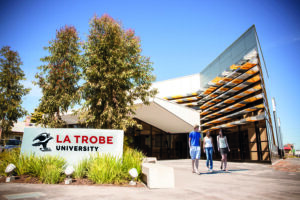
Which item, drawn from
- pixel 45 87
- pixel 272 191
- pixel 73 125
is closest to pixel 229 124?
pixel 272 191

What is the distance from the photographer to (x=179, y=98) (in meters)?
28.1

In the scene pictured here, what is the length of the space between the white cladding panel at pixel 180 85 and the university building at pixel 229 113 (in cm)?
93

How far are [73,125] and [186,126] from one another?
17908 millimetres

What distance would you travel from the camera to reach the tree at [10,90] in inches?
679

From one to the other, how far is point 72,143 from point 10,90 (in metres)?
15.1

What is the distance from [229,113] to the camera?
18.5 meters

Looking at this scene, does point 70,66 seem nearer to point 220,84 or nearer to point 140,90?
point 140,90

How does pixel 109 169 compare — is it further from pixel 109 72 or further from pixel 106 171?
pixel 109 72

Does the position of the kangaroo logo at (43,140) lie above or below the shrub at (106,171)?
above

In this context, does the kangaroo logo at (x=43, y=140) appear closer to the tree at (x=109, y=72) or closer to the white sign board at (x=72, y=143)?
the white sign board at (x=72, y=143)

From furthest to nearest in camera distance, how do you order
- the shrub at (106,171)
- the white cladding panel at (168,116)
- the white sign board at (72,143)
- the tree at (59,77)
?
the white cladding panel at (168,116) → the tree at (59,77) → the white sign board at (72,143) → the shrub at (106,171)

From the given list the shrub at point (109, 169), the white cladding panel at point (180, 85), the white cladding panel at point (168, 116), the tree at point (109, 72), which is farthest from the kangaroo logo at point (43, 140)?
the white cladding panel at point (180, 85)

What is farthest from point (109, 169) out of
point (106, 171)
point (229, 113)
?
point (229, 113)

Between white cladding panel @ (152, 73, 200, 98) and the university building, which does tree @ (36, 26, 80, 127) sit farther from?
white cladding panel @ (152, 73, 200, 98)
